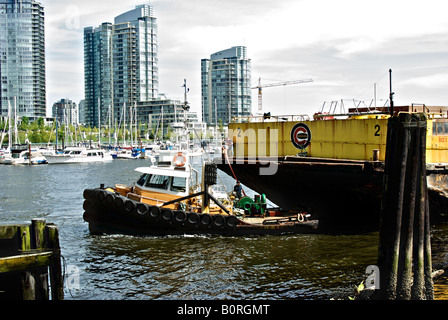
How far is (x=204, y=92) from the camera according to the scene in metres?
182

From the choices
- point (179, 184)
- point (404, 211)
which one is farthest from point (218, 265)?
point (404, 211)

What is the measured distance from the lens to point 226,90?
540 ft

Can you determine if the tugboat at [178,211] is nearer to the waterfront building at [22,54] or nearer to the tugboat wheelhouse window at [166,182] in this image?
the tugboat wheelhouse window at [166,182]

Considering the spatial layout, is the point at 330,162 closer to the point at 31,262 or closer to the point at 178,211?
the point at 178,211

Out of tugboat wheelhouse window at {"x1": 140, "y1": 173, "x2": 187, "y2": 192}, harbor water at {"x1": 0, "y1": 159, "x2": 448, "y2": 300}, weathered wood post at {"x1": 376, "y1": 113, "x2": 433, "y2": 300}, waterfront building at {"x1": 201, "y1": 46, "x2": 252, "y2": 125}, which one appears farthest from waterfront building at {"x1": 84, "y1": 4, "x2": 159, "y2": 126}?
weathered wood post at {"x1": 376, "y1": 113, "x2": 433, "y2": 300}

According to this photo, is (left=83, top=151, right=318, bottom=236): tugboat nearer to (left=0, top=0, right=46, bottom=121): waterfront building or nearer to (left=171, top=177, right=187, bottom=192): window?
(left=171, top=177, right=187, bottom=192): window

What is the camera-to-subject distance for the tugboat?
19.2 metres

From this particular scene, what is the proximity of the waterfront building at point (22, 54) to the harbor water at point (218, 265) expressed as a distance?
17719 centimetres

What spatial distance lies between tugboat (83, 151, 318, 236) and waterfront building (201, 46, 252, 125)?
133m

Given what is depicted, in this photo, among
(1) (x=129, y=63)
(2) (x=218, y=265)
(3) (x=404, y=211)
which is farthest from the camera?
(1) (x=129, y=63)

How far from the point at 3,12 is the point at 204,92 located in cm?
8197

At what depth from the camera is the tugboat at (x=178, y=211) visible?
19.2 metres

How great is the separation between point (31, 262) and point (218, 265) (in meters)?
8.04
